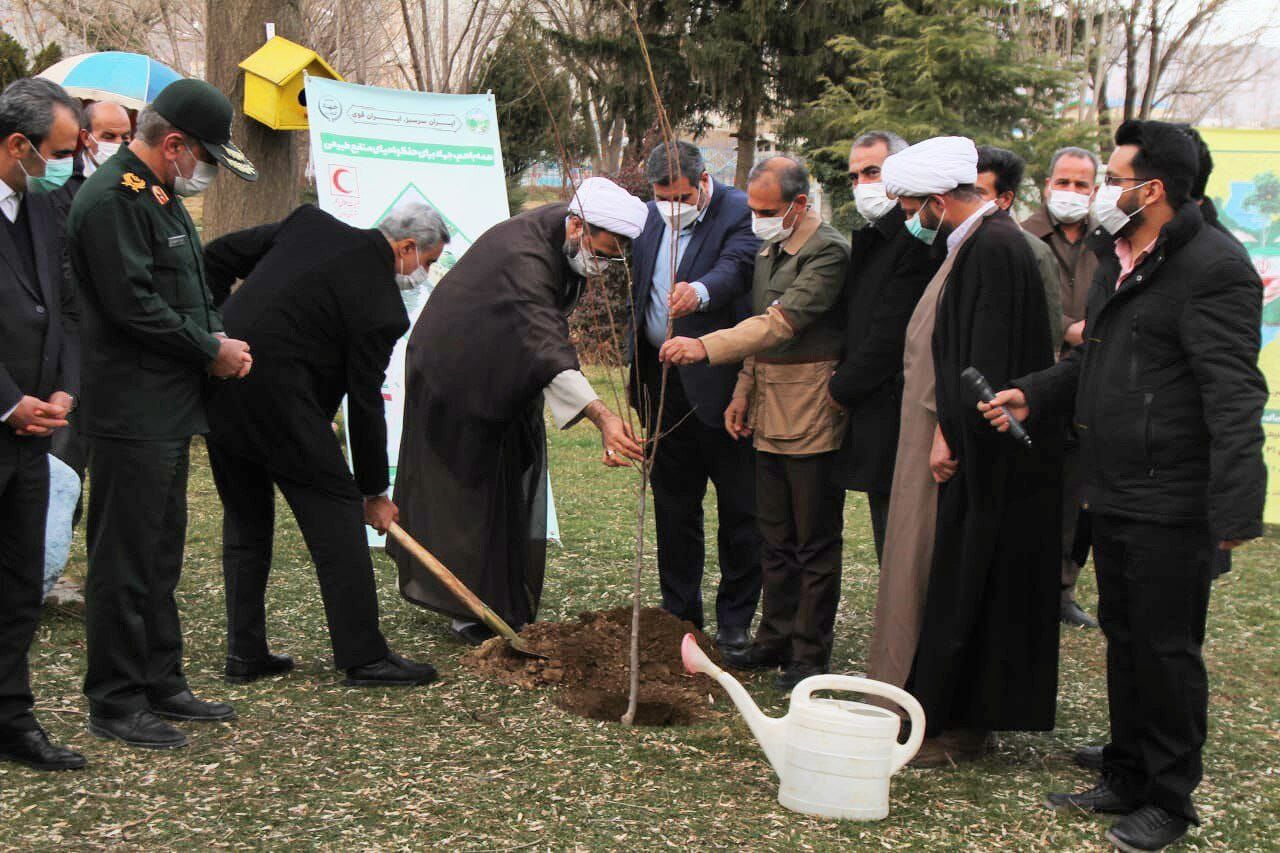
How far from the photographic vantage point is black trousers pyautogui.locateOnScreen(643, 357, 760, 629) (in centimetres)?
549

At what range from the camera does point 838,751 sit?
359 cm

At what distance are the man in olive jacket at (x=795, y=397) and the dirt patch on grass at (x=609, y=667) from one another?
415 millimetres

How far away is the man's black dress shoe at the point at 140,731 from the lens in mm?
3979

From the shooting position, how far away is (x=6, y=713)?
3.74 metres

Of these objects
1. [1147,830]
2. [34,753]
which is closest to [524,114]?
[34,753]

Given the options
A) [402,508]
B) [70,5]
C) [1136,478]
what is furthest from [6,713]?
[70,5]

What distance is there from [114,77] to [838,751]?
667 centimetres

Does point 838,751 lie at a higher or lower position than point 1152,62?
lower

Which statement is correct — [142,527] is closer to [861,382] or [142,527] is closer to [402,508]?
[402,508]

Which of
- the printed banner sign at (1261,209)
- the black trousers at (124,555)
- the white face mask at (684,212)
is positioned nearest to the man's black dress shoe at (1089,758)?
the white face mask at (684,212)

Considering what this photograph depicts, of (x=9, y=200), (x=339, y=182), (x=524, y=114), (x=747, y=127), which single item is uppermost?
(x=524, y=114)

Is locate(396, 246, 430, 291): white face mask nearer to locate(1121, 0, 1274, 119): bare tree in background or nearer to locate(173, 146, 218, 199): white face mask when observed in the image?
locate(173, 146, 218, 199): white face mask

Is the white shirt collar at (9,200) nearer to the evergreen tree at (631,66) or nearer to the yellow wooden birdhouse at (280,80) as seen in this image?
the yellow wooden birdhouse at (280,80)

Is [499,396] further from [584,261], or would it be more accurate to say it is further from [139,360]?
[139,360]
